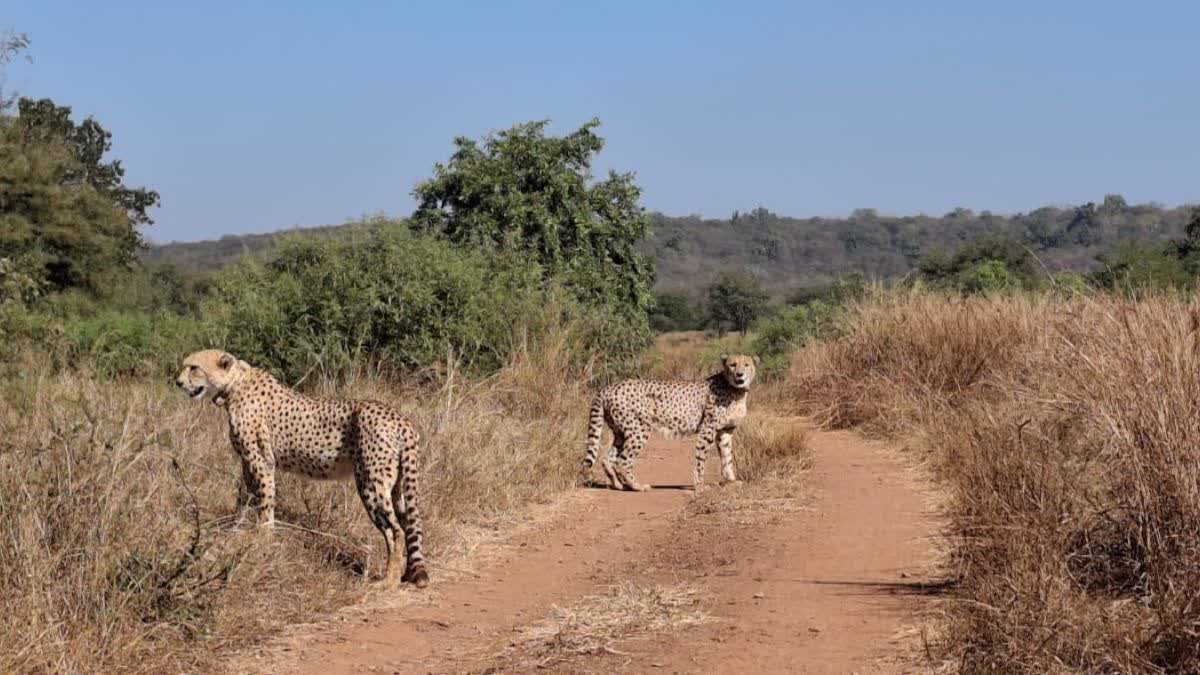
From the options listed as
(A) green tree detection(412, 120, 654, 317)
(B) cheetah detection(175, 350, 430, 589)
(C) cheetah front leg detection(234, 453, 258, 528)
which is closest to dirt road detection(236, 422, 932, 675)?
(B) cheetah detection(175, 350, 430, 589)

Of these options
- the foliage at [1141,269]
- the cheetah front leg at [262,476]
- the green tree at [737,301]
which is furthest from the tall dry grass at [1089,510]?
the green tree at [737,301]

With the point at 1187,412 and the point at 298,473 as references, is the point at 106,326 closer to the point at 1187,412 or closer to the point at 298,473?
the point at 298,473

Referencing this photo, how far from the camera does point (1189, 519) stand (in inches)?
235

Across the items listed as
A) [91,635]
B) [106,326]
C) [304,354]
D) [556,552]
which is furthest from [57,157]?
[91,635]

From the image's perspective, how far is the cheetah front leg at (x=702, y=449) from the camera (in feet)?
37.9

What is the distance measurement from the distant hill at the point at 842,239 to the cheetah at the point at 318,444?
5162cm

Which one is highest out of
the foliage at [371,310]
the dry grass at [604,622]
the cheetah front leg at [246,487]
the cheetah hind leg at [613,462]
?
the foliage at [371,310]

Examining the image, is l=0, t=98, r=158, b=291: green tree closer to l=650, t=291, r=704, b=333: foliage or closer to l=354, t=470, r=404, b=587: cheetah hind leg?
l=650, t=291, r=704, b=333: foliage

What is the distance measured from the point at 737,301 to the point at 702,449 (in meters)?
28.1

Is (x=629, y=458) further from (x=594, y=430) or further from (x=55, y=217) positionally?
(x=55, y=217)

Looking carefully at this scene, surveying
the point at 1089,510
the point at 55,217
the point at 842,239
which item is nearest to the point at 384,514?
the point at 1089,510

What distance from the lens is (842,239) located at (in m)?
74.5

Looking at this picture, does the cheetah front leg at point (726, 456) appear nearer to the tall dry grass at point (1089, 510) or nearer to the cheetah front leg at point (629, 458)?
the cheetah front leg at point (629, 458)

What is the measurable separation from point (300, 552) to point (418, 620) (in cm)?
91
